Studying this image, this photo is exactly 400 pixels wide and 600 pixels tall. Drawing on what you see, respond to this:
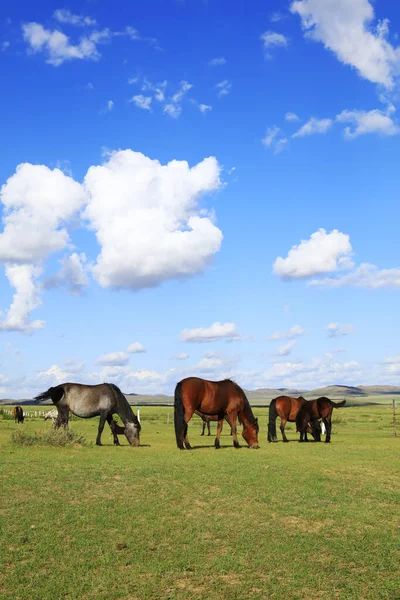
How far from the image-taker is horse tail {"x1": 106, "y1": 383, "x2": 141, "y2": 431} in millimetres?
22469

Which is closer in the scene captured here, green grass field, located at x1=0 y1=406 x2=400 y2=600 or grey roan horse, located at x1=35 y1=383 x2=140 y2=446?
green grass field, located at x1=0 y1=406 x2=400 y2=600

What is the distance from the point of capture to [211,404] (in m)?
21.5

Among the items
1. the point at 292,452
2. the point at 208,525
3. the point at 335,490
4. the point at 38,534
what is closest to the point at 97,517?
the point at 38,534

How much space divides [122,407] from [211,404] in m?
3.90

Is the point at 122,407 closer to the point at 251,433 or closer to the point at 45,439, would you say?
the point at 45,439

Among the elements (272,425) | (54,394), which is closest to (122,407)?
(54,394)

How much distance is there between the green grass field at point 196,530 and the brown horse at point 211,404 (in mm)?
4235

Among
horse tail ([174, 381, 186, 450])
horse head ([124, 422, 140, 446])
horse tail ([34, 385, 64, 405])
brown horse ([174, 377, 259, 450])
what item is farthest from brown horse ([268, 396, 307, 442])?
horse tail ([34, 385, 64, 405])

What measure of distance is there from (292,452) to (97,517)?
38.3 ft

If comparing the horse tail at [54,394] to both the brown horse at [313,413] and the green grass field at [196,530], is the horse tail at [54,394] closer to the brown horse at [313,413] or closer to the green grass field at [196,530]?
the green grass field at [196,530]

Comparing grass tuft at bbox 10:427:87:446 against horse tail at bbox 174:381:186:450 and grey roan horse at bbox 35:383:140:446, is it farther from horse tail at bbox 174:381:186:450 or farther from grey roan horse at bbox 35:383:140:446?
horse tail at bbox 174:381:186:450

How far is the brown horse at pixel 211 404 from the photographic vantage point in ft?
68.0

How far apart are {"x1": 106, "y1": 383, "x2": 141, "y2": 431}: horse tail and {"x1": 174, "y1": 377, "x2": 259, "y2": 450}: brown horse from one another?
7.91 feet

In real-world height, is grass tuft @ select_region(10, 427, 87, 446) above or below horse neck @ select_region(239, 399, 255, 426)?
below
